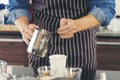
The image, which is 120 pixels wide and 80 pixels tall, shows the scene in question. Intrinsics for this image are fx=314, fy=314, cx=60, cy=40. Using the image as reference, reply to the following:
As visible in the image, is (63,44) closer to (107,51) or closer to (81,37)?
(81,37)

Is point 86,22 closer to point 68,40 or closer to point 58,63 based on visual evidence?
point 68,40

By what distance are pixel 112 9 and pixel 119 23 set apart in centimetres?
120

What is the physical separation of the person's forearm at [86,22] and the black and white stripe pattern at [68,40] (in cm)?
9

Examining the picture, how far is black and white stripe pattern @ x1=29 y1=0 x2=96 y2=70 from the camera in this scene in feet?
4.34

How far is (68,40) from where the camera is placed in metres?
1.33

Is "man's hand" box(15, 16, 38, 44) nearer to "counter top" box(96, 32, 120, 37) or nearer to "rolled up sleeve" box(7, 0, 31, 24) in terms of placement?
"rolled up sleeve" box(7, 0, 31, 24)

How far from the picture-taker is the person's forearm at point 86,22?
1.22 meters

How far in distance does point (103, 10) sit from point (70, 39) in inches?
7.4

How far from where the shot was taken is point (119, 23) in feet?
8.04

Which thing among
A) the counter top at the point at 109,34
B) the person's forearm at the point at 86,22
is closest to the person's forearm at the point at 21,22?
the person's forearm at the point at 86,22

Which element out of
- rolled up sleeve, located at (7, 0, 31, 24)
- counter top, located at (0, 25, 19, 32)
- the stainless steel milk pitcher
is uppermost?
rolled up sleeve, located at (7, 0, 31, 24)

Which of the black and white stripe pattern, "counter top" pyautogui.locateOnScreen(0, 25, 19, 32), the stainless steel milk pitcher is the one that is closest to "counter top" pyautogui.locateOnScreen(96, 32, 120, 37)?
"counter top" pyautogui.locateOnScreen(0, 25, 19, 32)

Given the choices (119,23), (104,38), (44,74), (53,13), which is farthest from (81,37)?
(119,23)

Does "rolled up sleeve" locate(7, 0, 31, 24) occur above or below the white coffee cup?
above
